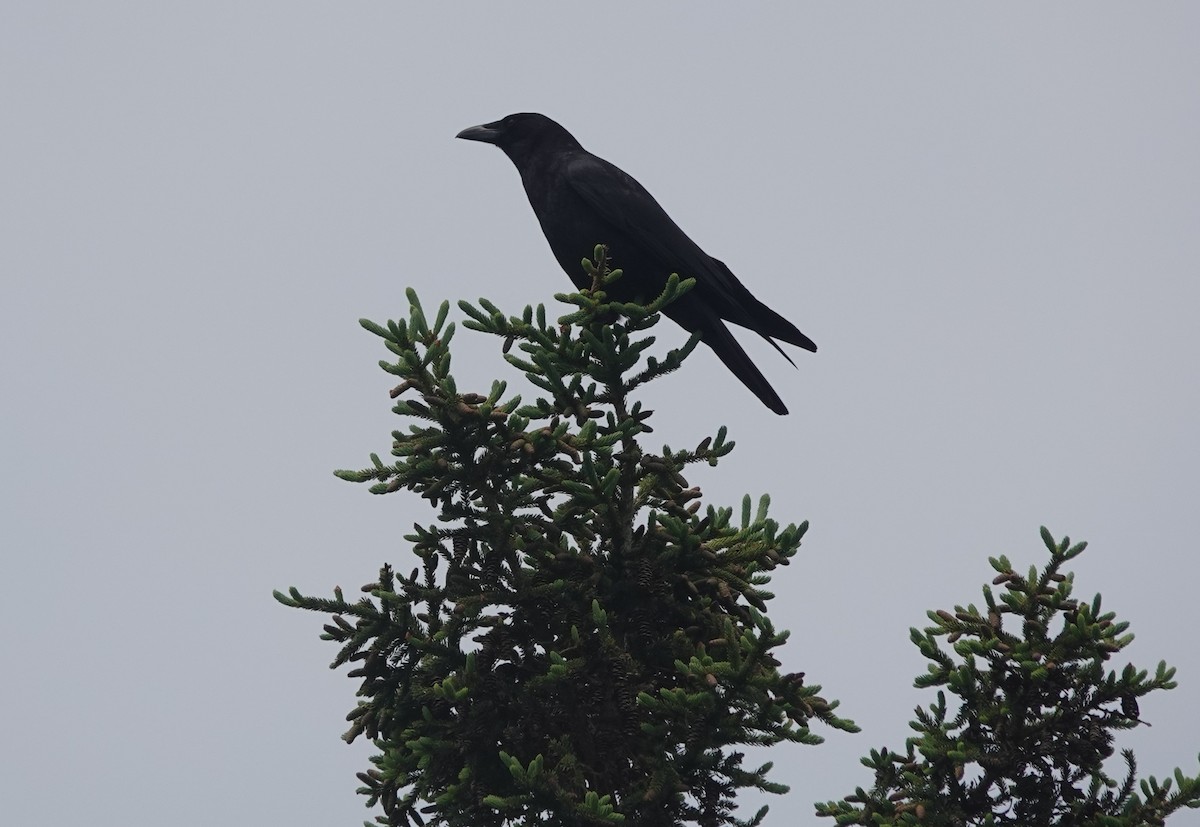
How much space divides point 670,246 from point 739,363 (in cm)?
81

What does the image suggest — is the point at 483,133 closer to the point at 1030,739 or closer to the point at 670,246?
the point at 670,246

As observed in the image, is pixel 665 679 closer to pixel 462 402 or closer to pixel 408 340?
pixel 462 402

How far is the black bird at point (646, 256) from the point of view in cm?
740

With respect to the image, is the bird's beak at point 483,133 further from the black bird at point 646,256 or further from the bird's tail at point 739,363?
the bird's tail at point 739,363

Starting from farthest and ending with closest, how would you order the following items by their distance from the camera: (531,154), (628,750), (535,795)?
1. (531,154)
2. (628,750)
3. (535,795)

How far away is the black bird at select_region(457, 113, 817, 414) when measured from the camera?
7.40 metres

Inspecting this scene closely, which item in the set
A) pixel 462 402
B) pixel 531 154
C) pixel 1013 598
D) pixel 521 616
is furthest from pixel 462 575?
pixel 531 154

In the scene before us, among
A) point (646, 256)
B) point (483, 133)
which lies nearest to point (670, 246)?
point (646, 256)

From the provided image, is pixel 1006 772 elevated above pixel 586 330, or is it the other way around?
pixel 586 330

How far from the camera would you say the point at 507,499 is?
5.21 meters

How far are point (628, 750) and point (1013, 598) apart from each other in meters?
1.66

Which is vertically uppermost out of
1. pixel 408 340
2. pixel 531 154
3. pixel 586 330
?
pixel 531 154

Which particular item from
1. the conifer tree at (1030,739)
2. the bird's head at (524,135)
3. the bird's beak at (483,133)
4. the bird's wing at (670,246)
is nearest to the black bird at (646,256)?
the bird's wing at (670,246)

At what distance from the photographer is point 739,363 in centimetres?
742
